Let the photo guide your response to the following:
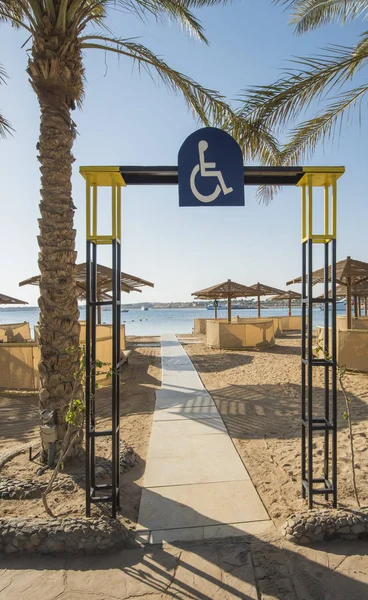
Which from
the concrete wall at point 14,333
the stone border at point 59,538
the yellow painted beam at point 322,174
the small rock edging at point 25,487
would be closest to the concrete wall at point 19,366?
the small rock edging at point 25,487

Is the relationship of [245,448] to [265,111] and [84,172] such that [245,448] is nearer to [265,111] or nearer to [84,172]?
[84,172]

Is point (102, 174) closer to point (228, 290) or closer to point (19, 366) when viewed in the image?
point (19, 366)

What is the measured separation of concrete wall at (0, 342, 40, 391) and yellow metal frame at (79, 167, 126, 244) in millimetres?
6017

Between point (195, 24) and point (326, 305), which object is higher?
point (195, 24)

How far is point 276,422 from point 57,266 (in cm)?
462

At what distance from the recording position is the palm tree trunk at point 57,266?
4453mm

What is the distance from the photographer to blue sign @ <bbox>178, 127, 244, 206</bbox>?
3336mm

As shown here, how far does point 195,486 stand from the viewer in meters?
3.92

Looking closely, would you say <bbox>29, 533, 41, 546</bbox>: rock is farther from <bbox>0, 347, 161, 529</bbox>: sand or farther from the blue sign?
the blue sign

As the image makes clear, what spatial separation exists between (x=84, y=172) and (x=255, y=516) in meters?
3.74

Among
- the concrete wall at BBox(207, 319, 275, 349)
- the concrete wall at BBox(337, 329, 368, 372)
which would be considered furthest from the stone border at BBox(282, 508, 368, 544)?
the concrete wall at BBox(207, 319, 275, 349)

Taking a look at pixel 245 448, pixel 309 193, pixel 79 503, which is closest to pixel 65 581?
pixel 79 503

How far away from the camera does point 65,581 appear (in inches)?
99.4

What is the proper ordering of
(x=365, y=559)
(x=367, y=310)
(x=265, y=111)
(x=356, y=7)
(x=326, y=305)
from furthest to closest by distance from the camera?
(x=367, y=310)
(x=356, y=7)
(x=265, y=111)
(x=326, y=305)
(x=365, y=559)
